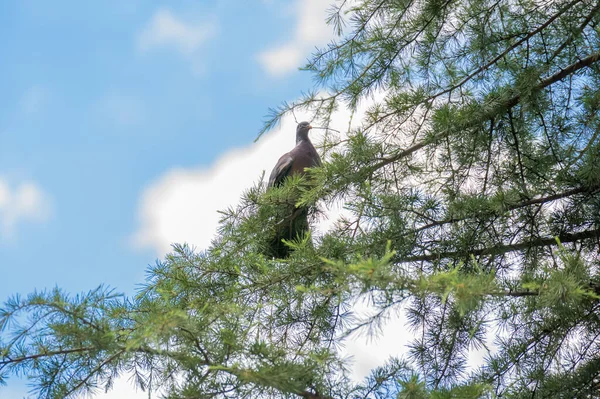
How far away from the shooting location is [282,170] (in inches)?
147

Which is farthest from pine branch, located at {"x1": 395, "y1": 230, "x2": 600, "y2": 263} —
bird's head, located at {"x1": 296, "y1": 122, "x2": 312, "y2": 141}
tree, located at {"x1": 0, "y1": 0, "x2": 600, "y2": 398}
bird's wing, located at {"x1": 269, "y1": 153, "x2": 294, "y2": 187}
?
bird's head, located at {"x1": 296, "y1": 122, "x2": 312, "y2": 141}

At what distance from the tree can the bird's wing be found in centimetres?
34

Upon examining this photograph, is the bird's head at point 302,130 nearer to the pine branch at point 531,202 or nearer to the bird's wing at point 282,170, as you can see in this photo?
the bird's wing at point 282,170

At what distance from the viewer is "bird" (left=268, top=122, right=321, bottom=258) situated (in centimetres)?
313

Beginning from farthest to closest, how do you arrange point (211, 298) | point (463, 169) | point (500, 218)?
point (463, 169) → point (500, 218) → point (211, 298)

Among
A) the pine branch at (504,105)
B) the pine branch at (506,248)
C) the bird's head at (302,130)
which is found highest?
the bird's head at (302,130)

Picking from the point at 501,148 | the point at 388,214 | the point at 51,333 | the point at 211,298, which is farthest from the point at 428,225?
the point at 51,333

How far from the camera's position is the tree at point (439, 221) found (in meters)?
2.04

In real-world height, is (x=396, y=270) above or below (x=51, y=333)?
below

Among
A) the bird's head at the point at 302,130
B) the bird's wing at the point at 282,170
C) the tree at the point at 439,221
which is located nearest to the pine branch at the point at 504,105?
the tree at the point at 439,221

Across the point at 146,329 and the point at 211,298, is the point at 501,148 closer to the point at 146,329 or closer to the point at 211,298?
the point at 211,298

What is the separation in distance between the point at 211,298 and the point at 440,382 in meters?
1.03

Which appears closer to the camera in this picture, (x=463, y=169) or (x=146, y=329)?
(x=146, y=329)

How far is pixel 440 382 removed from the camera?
264cm
